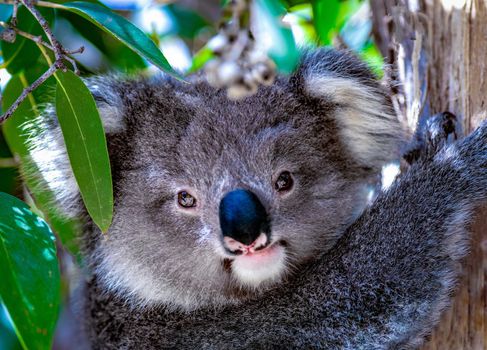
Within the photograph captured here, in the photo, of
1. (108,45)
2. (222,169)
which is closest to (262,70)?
(222,169)

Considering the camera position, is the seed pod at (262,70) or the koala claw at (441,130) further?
the koala claw at (441,130)

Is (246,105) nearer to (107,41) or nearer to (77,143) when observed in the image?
(77,143)

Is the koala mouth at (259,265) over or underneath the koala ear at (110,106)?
underneath

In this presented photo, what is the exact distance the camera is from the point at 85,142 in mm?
2434

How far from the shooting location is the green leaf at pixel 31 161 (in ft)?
9.96

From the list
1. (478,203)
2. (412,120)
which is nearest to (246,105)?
(412,120)

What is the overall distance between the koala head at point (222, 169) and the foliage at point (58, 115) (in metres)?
0.22

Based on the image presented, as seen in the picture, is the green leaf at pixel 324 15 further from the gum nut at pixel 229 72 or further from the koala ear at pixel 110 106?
the gum nut at pixel 229 72

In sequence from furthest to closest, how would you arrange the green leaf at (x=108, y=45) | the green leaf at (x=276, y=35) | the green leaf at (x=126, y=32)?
the green leaf at (x=108, y=45) < the green leaf at (x=126, y=32) < the green leaf at (x=276, y=35)

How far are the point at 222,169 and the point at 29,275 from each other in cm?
95

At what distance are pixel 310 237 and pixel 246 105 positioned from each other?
2.00 feet

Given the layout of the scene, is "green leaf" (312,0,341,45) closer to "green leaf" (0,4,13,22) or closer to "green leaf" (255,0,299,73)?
"green leaf" (0,4,13,22)

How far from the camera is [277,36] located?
68.7 inches

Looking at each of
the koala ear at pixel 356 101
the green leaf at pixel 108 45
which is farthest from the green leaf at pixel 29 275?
the green leaf at pixel 108 45
